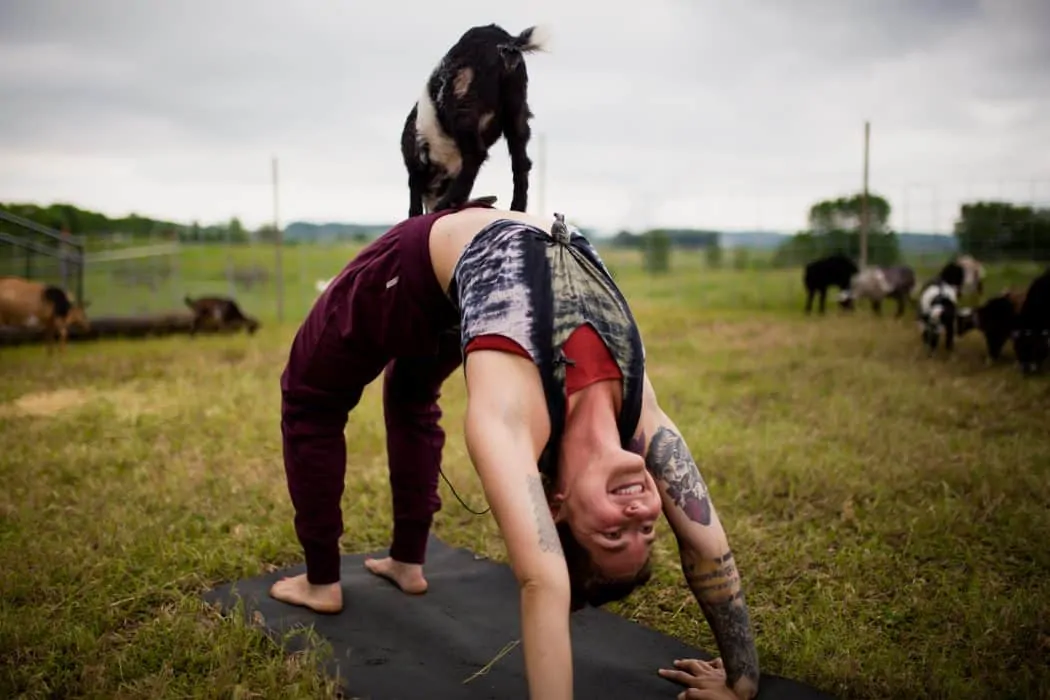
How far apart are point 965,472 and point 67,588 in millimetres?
3874

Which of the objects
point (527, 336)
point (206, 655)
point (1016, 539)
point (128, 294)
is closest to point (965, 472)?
point (1016, 539)

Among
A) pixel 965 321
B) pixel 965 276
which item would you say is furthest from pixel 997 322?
pixel 965 276

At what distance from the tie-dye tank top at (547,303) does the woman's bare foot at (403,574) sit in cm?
117

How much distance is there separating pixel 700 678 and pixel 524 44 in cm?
211

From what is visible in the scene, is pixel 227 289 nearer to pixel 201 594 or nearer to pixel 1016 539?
pixel 201 594

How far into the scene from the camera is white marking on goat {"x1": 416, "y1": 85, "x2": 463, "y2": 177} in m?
2.70

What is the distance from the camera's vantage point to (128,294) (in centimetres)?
1291

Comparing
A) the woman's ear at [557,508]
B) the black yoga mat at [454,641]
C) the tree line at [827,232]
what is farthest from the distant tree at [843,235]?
A: the woman's ear at [557,508]

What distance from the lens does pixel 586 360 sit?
172 cm

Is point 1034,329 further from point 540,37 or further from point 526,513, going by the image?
point 526,513

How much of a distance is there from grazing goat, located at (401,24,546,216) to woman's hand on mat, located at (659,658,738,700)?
159 cm

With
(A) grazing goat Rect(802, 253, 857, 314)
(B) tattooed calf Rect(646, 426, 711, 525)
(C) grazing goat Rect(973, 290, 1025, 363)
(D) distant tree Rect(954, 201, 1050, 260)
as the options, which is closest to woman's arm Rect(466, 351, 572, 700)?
(B) tattooed calf Rect(646, 426, 711, 525)

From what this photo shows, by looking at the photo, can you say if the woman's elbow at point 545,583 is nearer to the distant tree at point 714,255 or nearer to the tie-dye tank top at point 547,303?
the tie-dye tank top at point 547,303

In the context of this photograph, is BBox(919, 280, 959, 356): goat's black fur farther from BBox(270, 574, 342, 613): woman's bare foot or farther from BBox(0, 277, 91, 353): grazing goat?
BBox(0, 277, 91, 353): grazing goat
